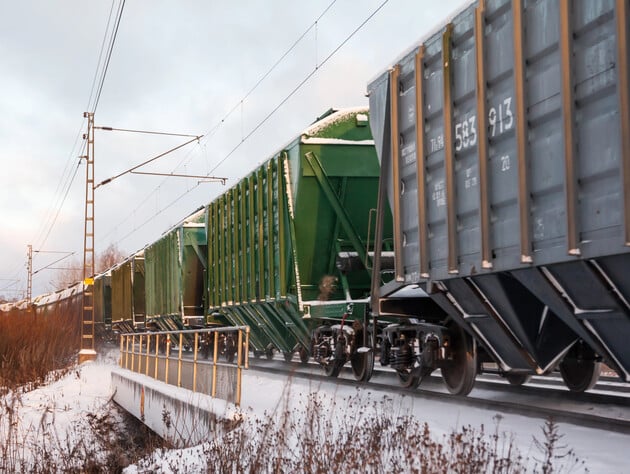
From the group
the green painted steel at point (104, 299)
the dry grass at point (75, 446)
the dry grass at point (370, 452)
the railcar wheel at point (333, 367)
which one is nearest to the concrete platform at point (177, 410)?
the dry grass at point (75, 446)

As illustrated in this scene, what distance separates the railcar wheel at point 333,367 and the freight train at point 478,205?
0.15 feet

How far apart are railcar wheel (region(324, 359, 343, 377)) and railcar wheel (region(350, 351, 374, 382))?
0.34 metres

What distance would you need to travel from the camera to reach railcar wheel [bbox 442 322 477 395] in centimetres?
966

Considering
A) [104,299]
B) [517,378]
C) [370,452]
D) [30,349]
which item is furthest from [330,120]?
[104,299]

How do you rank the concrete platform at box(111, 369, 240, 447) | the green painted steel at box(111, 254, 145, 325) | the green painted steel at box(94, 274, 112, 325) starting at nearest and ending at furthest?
the concrete platform at box(111, 369, 240, 447), the green painted steel at box(111, 254, 145, 325), the green painted steel at box(94, 274, 112, 325)

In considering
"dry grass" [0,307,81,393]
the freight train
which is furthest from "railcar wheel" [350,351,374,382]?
"dry grass" [0,307,81,393]

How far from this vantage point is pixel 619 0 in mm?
5703

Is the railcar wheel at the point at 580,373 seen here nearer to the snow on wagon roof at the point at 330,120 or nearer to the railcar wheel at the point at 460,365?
the railcar wheel at the point at 460,365

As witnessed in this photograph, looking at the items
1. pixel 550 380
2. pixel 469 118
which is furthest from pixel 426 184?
pixel 550 380

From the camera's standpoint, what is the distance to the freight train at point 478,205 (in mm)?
6145

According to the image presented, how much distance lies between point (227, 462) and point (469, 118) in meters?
3.87

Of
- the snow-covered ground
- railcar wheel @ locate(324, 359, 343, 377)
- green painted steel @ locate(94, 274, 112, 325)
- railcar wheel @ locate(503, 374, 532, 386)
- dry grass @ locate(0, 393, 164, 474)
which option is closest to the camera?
the snow-covered ground

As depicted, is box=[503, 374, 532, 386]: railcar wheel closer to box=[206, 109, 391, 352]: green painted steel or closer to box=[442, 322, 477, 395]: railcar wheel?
box=[442, 322, 477, 395]: railcar wheel

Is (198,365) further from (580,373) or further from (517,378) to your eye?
(580,373)
